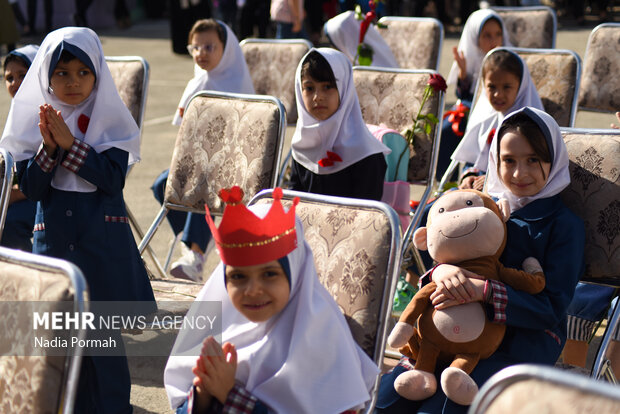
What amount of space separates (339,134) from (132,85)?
1297 millimetres

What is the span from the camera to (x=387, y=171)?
383 centimetres

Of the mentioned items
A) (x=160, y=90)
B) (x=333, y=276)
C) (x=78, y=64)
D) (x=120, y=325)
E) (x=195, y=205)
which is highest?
(x=78, y=64)

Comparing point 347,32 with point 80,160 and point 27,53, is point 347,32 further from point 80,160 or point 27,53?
point 80,160

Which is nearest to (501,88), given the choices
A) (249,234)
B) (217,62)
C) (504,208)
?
(504,208)

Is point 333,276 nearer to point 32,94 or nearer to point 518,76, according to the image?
point 32,94

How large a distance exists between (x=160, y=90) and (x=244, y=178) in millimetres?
6717

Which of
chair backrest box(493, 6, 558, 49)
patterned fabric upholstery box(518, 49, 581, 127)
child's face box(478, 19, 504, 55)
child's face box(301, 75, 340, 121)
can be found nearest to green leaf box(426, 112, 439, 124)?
child's face box(301, 75, 340, 121)

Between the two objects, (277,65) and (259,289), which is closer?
(259,289)

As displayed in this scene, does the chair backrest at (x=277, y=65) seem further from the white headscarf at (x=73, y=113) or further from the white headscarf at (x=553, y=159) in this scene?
the white headscarf at (x=553, y=159)

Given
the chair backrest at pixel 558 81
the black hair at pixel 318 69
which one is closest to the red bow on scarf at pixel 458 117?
the chair backrest at pixel 558 81

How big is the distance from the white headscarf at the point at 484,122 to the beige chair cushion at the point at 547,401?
2.53 m

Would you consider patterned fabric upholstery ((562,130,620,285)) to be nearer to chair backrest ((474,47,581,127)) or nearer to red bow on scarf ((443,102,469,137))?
chair backrest ((474,47,581,127))

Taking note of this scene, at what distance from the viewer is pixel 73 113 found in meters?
3.00

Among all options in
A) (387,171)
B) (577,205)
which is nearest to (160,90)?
(387,171)
